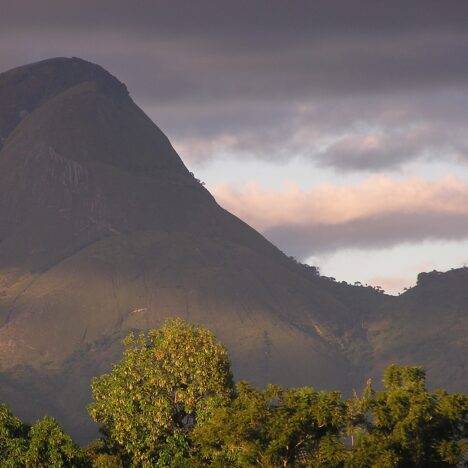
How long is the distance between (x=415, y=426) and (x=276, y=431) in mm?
8317

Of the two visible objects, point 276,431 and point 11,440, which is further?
point 11,440

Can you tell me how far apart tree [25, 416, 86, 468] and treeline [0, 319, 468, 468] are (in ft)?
0.27

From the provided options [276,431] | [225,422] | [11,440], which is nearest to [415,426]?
[276,431]

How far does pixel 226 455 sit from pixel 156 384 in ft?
33.2

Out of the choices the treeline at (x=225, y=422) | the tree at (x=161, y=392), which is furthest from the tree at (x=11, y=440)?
the tree at (x=161, y=392)

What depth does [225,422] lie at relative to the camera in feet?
299

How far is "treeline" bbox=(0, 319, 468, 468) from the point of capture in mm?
89500

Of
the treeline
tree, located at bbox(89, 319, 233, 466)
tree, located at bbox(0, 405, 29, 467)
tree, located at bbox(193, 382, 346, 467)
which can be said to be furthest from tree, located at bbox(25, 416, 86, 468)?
tree, located at bbox(193, 382, 346, 467)

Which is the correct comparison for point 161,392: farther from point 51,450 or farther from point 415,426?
point 415,426

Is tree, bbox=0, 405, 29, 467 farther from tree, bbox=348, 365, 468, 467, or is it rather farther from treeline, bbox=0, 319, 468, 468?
tree, bbox=348, 365, 468, 467

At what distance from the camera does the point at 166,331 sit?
337 ft

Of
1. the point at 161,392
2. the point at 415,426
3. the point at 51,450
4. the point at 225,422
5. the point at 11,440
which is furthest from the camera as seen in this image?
the point at 161,392

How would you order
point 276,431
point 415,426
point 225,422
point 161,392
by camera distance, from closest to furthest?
point 276,431
point 415,426
point 225,422
point 161,392

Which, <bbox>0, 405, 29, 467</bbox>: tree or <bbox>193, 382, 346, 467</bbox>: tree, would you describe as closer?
<bbox>193, 382, 346, 467</bbox>: tree
